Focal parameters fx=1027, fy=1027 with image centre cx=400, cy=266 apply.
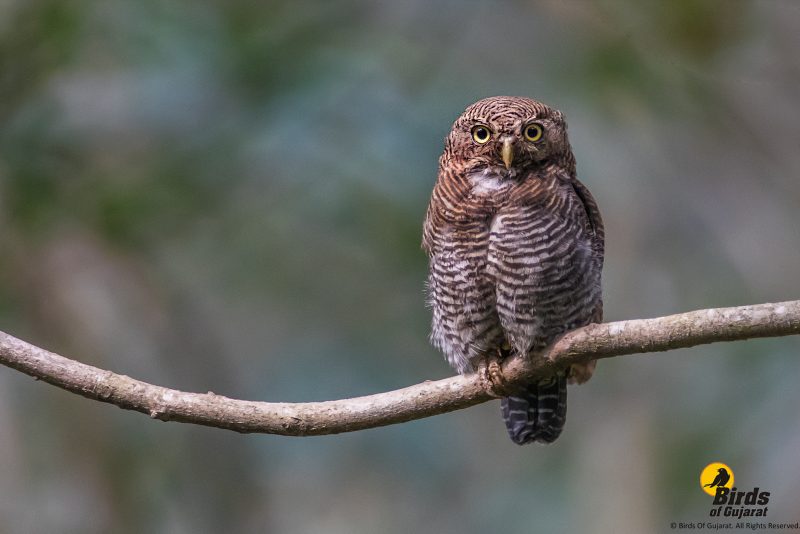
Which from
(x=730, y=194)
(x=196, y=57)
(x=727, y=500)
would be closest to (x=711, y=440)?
(x=727, y=500)

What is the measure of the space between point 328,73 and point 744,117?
3161 millimetres

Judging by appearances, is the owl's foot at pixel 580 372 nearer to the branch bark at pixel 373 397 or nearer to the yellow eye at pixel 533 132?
the branch bark at pixel 373 397

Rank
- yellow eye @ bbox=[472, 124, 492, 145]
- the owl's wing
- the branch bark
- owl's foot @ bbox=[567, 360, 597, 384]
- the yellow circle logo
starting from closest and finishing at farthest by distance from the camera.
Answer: the branch bark → yellow eye @ bbox=[472, 124, 492, 145] → the owl's wing → owl's foot @ bbox=[567, 360, 597, 384] → the yellow circle logo

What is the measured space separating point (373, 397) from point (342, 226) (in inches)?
154

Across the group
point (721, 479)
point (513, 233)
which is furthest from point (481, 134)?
point (721, 479)

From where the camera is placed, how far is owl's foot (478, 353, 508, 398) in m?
4.06

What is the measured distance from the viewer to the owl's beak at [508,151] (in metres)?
4.01

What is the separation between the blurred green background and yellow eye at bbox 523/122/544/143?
3076 millimetres

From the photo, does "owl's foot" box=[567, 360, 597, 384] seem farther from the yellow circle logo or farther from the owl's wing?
the yellow circle logo

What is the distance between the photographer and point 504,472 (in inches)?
359

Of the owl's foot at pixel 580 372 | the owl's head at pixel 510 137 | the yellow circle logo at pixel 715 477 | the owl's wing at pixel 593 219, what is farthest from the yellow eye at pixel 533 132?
the yellow circle logo at pixel 715 477

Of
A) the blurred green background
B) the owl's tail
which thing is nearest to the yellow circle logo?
the blurred green background

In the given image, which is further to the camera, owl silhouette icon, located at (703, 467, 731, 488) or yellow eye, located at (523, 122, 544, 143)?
owl silhouette icon, located at (703, 467, 731, 488)

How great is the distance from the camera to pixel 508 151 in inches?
158
